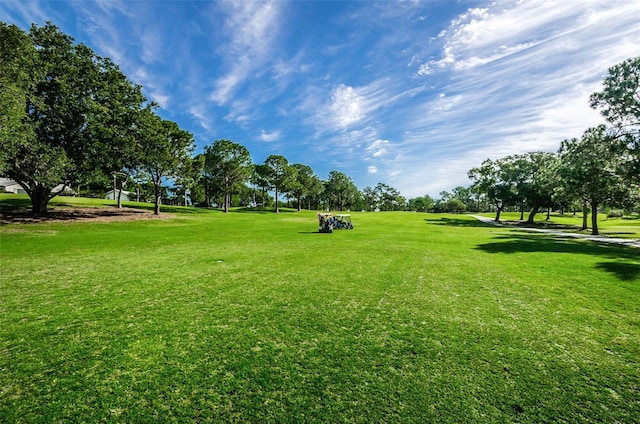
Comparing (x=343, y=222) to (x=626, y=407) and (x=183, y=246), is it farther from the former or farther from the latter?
(x=626, y=407)

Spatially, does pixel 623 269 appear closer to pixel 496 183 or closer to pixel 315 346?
pixel 315 346

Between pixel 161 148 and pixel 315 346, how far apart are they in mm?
38217

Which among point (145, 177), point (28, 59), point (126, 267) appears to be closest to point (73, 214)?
point (145, 177)

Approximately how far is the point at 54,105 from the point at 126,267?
23909 millimetres

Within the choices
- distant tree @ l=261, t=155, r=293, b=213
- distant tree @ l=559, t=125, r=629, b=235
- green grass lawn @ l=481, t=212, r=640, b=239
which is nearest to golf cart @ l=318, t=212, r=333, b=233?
distant tree @ l=559, t=125, r=629, b=235

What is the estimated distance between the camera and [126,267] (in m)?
A: 9.91

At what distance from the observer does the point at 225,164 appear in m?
51.6

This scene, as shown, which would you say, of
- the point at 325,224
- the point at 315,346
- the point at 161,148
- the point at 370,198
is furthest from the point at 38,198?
the point at 370,198

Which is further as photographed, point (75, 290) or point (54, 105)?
point (54, 105)

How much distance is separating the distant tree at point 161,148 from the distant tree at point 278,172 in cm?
2290

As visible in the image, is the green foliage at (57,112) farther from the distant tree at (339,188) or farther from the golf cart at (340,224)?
the distant tree at (339,188)

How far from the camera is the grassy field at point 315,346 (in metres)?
3.23

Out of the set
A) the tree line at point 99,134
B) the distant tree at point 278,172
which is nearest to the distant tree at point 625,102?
the tree line at point 99,134

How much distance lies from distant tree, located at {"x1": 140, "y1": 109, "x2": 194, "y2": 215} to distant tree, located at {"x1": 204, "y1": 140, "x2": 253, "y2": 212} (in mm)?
11451
